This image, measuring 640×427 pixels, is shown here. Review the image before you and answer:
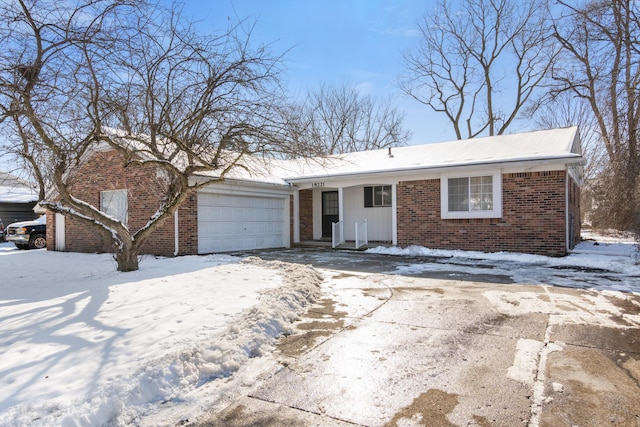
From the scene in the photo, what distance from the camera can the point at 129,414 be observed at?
2.85 metres

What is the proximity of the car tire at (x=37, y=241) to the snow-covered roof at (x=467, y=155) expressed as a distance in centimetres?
1096

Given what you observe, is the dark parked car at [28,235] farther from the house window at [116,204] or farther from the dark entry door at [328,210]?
the dark entry door at [328,210]

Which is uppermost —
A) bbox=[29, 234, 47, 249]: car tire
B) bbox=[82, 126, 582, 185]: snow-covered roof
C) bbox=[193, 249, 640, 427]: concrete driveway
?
bbox=[82, 126, 582, 185]: snow-covered roof

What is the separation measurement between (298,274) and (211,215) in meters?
6.40

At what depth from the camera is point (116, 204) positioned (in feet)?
47.0

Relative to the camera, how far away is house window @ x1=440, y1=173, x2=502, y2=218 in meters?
12.0

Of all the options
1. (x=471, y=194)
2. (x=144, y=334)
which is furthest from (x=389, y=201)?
(x=144, y=334)

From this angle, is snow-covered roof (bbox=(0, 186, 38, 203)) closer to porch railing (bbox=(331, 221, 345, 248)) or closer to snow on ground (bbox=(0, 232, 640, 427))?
porch railing (bbox=(331, 221, 345, 248))

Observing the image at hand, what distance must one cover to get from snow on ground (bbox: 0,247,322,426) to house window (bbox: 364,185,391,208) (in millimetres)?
8397

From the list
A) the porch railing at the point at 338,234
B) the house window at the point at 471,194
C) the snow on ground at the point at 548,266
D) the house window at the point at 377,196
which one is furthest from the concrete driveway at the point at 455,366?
the house window at the point at 377,196

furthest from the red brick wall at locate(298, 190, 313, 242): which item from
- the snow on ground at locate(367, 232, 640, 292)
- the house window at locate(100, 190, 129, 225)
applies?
the house window at locate(100, 190, 129, 225)

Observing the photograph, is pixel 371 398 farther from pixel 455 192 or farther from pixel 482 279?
pixel 455 192

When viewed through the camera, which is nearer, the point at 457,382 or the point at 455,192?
the point at 457,382

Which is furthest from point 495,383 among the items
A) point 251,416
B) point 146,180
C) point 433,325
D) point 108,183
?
point 108,183
